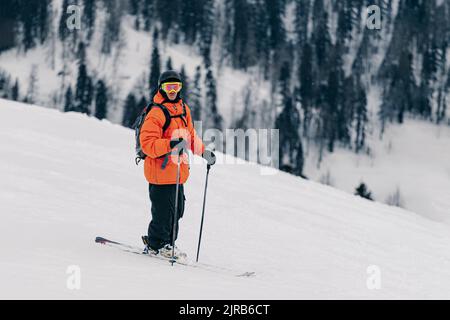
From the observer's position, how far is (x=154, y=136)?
649 centimetres

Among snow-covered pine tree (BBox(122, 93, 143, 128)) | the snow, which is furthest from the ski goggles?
snow-covered pine tree (BBox(122, 93, 143, 128))

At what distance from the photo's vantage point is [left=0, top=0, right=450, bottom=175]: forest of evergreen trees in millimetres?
87250

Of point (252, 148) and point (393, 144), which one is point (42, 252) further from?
point (393, 144)

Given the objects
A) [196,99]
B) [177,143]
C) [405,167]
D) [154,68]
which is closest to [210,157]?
[177,143]

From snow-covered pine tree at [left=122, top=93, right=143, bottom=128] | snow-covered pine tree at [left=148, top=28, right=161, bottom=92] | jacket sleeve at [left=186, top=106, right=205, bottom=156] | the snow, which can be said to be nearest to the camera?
jacket sleeve at [left=186, top=106, right=205, bottom=156]

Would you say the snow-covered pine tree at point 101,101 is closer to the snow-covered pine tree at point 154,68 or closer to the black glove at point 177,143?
the snow-covered pine tree at point 154,68

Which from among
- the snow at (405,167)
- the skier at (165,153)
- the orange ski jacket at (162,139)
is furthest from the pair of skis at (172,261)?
the snow at (405,167)

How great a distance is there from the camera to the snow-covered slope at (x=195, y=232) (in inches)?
229

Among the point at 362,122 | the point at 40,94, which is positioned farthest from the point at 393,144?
the point at 40,94

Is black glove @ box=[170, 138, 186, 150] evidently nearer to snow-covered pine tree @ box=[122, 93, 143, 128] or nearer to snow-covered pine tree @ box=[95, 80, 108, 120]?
snow-covered pine tree @ box=[122, 93, 143, 128]

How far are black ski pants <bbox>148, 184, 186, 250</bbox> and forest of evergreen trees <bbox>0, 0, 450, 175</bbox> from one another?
240 ft

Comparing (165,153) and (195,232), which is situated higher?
(165,153)

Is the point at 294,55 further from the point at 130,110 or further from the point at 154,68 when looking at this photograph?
the point at 130,110

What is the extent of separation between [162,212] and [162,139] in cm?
86
